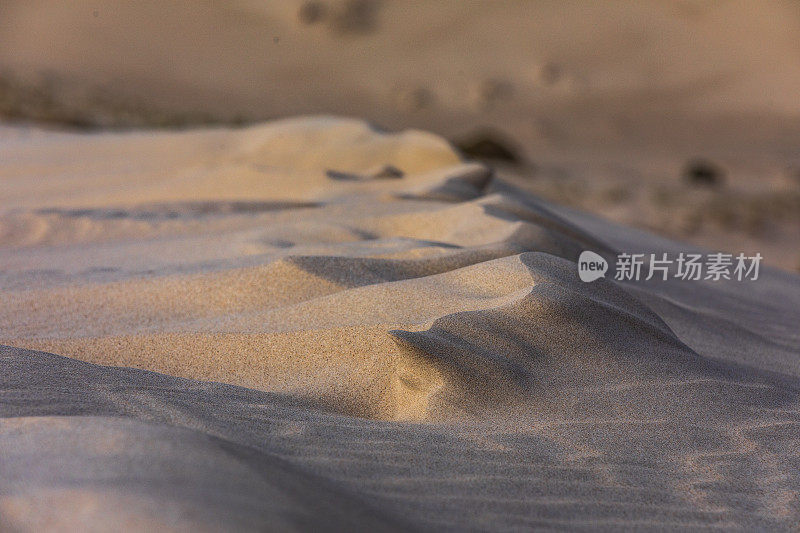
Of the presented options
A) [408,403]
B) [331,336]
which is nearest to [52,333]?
[331,336]

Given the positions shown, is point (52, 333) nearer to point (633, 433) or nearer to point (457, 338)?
point (457, 338)

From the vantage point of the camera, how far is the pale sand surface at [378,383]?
986 millimetres

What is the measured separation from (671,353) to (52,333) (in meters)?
1.51

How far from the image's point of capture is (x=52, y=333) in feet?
6.00
